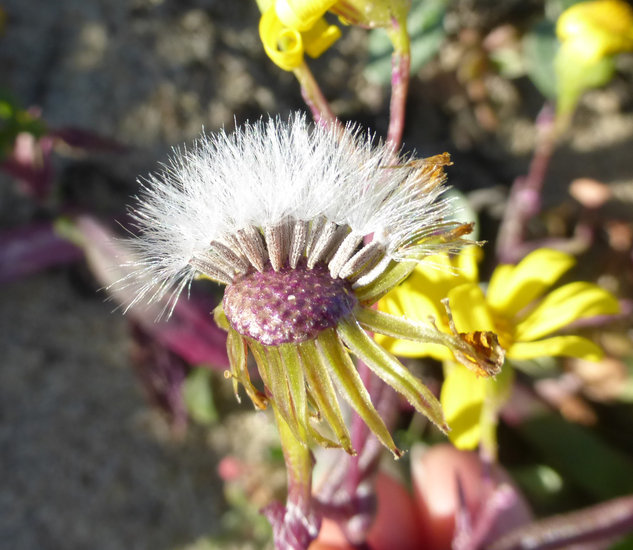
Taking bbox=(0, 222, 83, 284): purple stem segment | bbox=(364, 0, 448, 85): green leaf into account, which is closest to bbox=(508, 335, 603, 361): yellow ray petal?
bbox=(364, 0, 448, 85): green leaf

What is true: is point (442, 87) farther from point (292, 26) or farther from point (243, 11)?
point (292, 26)

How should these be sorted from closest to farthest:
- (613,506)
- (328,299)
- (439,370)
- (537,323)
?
1. (328,299)
2. (537,323)
3. (613,506)
4. (439,370)

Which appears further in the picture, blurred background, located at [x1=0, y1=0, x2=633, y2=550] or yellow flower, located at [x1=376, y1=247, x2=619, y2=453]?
blurred background, located at [x1=0, y1=0, x2=633, y2=550]

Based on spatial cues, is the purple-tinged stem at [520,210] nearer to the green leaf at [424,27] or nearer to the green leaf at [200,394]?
the green leaf at [424,27]

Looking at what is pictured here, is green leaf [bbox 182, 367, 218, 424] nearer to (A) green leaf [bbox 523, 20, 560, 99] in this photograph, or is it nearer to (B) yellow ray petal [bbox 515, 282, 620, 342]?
(B) yellow ray petal [bbox 515, 282, 620, 342]

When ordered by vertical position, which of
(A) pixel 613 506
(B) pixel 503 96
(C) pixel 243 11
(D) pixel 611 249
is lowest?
(D) pixel 611 249

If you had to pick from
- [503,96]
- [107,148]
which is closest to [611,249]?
[503,96]
